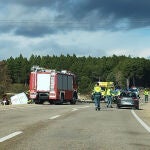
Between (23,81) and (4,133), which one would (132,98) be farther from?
(23,81)

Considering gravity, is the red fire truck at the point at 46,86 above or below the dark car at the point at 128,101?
above

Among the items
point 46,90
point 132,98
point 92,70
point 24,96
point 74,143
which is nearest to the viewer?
point 74,143

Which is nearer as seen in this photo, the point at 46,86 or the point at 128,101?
the point at 128,101

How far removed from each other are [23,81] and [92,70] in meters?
26.2

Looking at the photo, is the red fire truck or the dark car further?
the red fire truck

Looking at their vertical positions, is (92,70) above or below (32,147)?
above

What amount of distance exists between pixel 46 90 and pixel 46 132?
3179 cm

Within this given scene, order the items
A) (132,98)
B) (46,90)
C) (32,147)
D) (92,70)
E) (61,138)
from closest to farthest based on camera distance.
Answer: (32,147) → (61,138) → (132,98) → (46,90) → (92,70)

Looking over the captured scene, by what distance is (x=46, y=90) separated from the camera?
47531mm

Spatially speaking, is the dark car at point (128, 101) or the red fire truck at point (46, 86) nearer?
the dark car at point (128, 101)

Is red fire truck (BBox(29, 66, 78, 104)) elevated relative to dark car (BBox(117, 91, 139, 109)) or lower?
elevated

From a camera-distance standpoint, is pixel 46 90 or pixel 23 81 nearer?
pixel 46 90

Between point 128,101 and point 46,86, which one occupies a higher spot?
point 46,86

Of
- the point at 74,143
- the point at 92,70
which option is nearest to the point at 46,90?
the point at 74,143
